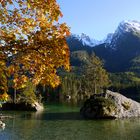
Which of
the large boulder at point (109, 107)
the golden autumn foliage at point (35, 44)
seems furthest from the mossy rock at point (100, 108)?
the golden autumn foliage at point (35, 44)

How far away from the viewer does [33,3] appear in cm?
1323

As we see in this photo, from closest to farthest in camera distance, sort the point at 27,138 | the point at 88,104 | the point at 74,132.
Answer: the point at 27,138, the point at 74,132, the point at 88,104

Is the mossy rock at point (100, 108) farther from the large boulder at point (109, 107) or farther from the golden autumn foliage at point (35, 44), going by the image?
the golden autumn foliage at point (35, 44)

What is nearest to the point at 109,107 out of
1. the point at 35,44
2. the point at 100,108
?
the point at 100,108

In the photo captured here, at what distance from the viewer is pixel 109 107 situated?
60.1 meters

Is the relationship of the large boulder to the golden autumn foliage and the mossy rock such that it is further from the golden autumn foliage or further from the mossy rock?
the golden autumn foliage

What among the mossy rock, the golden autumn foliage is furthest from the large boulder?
the golden autumn foliage

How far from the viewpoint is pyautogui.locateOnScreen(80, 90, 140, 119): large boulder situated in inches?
2342

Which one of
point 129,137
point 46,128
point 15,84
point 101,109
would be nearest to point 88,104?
point 101,109

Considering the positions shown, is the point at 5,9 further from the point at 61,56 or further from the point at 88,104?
the point at 88,104

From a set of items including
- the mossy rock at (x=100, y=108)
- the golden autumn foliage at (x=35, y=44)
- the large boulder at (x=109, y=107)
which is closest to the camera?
the golden autumn foliage at (x=35, y=44)

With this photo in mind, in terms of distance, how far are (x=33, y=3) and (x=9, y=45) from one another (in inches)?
73.2

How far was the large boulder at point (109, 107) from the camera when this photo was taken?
59.5 metres

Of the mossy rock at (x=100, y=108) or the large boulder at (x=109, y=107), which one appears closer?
the mossy rock at (x=100, y=108)
